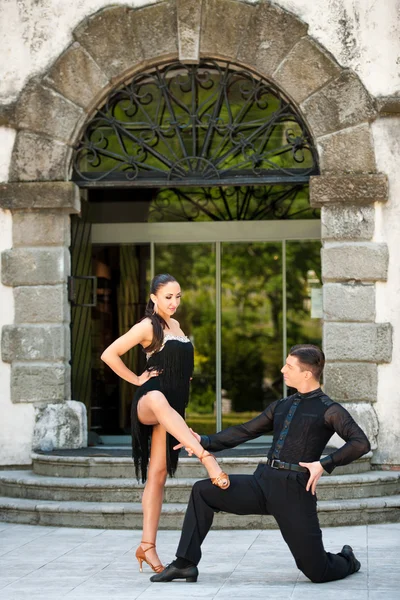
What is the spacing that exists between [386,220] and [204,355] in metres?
4.56

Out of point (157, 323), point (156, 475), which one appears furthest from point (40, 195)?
point (156, 475)

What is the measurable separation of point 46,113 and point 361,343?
12.7 ft

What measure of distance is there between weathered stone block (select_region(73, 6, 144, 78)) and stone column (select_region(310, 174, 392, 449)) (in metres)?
2.24

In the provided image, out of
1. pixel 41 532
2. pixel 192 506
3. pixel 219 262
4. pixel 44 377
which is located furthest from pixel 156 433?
pixel 219 262

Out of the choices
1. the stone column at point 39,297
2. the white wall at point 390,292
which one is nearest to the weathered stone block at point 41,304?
the stone column at point 39,297

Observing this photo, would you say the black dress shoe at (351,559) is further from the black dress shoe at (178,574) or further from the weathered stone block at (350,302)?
the weathered stone block at (350,302)

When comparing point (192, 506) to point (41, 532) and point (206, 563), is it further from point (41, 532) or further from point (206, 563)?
→ point (41, 532)

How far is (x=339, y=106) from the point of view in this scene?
11031mm

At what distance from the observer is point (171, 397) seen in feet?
23.9

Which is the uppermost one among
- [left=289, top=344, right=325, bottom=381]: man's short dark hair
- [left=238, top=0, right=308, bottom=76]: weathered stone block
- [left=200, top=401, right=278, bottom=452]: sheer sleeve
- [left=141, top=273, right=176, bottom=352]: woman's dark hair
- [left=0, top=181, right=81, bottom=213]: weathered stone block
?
[left=238, top=0, right=308, bottom=76]: weathered stone block

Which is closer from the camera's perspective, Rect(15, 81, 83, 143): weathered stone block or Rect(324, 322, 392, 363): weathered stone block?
Rect(324, 322, 392, 363): weathered stone block

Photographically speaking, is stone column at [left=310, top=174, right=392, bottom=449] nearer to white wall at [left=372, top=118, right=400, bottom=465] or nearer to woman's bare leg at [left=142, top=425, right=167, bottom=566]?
white wall at [left=372, top=118, right=400, bottom=465]

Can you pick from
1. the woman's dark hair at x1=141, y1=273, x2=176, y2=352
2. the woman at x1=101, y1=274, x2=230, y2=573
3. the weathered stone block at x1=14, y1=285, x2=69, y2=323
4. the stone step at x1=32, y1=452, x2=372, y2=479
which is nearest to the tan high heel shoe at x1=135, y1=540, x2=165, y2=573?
the woman at x1=101, y1=274, x2=230, y2=573

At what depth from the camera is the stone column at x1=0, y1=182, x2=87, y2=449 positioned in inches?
442
